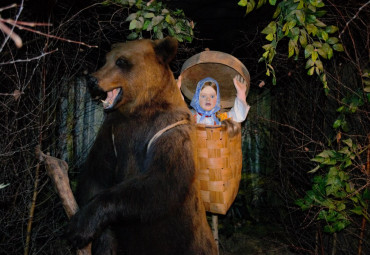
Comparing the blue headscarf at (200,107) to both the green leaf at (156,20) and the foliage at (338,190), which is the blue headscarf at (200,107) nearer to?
the green leaf at (156,20)

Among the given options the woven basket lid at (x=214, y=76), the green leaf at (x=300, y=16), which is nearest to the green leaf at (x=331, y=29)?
the green leaf at (x=300, y=16)

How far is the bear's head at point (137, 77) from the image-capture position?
6.80 feet

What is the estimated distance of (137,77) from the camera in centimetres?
213

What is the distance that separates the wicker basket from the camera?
2.36 m

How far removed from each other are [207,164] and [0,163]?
4.46ft

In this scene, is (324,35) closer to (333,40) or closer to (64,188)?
(333,40)

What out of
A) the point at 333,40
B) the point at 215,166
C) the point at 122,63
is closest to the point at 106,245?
the point at 215,166

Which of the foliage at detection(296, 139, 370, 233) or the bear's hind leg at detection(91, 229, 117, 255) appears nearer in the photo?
the bear's hind leg at detection(91, 229, 117, 255)

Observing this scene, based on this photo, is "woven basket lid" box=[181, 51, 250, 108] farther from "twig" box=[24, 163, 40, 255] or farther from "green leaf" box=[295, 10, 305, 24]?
"twig" box=[24, 163, 40, 255]

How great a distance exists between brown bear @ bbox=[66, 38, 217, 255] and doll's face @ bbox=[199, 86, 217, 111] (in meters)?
0.39

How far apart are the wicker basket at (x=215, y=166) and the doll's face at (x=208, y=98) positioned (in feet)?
1.15

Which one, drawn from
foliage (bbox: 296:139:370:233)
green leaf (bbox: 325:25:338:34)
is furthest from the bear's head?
foliage (bbox: 296:139:370:233)

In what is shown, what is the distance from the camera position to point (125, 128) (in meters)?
2.19

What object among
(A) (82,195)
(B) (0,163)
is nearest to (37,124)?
(B) (0,163)
